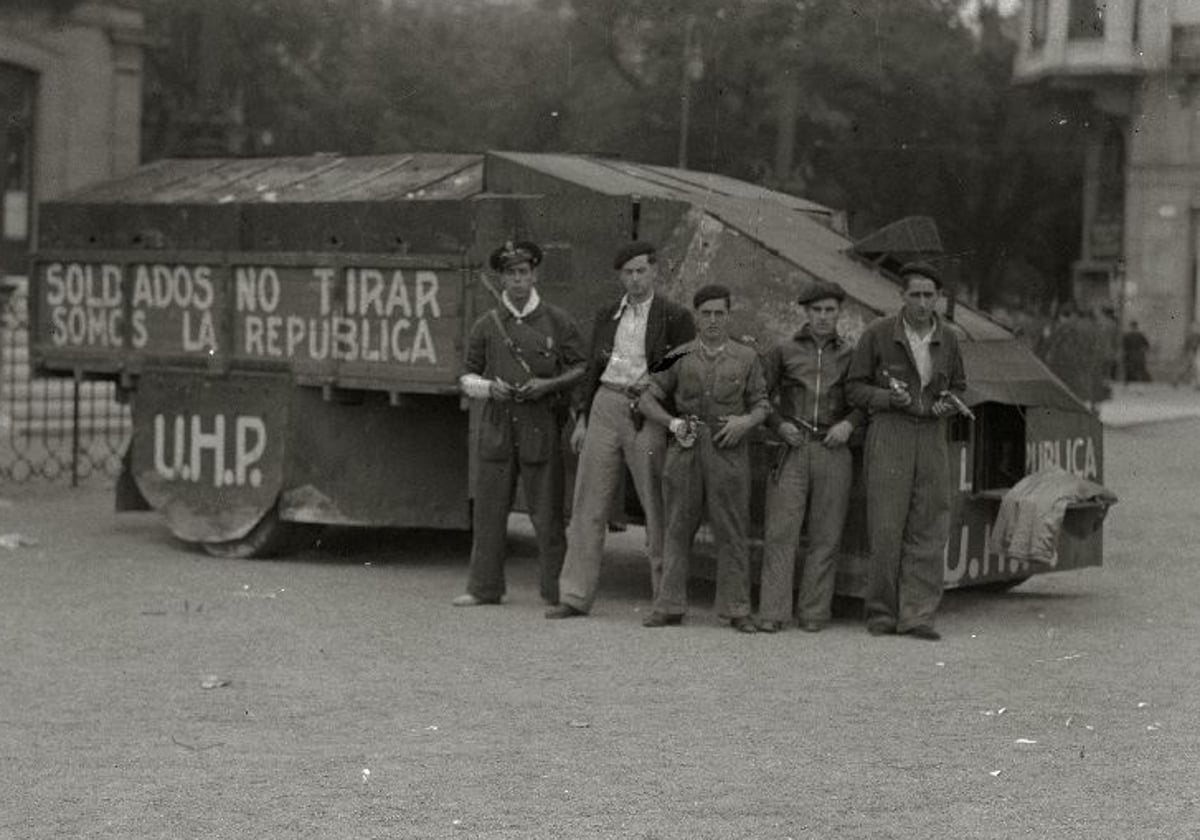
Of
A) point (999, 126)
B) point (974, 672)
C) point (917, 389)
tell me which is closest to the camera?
point (974, 672)

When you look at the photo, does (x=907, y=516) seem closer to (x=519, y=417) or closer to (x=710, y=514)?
(x=710, y=514)

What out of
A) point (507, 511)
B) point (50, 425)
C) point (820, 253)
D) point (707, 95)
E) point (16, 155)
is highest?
point (707, 95)

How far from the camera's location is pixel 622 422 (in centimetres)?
1092

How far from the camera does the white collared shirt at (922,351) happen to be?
34.6ft

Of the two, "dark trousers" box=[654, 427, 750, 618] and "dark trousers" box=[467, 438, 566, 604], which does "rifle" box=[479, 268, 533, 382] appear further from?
"dark trousers" box=[654, 427, 750, 618]

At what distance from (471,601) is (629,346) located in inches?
58.6

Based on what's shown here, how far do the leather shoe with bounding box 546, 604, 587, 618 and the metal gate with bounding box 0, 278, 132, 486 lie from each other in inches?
191

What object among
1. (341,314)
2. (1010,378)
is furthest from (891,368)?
(341,314)

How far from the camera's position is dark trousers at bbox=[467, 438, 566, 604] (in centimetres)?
1120

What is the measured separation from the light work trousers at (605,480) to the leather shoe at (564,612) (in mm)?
21

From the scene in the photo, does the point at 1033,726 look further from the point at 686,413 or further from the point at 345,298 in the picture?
the point at 345,298

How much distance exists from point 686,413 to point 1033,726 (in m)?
2.93

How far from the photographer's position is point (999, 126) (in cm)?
4853

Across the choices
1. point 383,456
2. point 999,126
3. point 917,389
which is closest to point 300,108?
point 999,126
